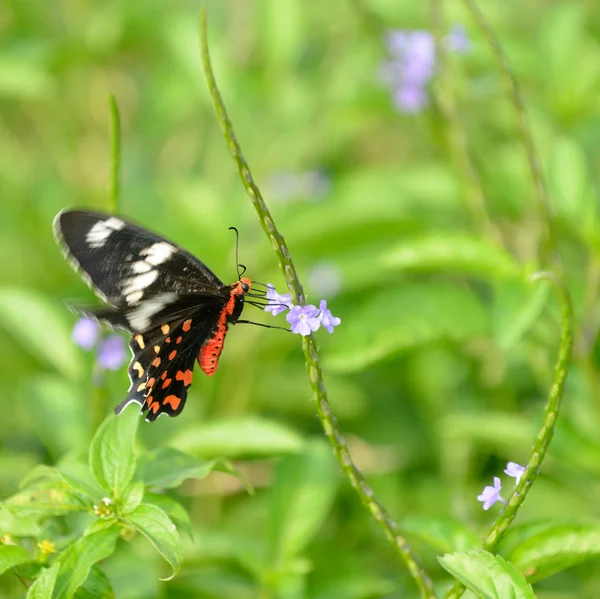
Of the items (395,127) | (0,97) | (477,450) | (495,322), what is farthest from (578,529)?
(0,97)

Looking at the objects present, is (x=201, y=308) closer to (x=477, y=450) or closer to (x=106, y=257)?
(x=106, y=257)

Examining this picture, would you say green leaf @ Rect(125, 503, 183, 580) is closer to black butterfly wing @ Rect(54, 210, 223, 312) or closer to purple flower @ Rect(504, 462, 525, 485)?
black butterfly wing @ Rect(54, 210, 223, 312)

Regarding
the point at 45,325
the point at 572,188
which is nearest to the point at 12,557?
the point at 45,325

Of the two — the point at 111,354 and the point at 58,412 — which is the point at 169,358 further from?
the point at 58,412

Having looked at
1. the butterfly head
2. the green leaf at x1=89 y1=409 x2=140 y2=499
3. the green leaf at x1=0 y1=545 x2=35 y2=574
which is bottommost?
the green leaf at x1=0 y1=545 x2=35 y2=574

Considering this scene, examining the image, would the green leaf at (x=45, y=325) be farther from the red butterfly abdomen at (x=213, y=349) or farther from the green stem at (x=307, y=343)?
the green stem at (x=307, y=343)

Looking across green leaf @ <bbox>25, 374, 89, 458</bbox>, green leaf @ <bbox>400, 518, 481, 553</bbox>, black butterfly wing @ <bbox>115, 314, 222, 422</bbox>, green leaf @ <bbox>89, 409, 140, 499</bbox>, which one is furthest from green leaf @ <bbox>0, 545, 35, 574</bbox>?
green leaf @ <bbox>25, 374, 89, 458</bbox>
